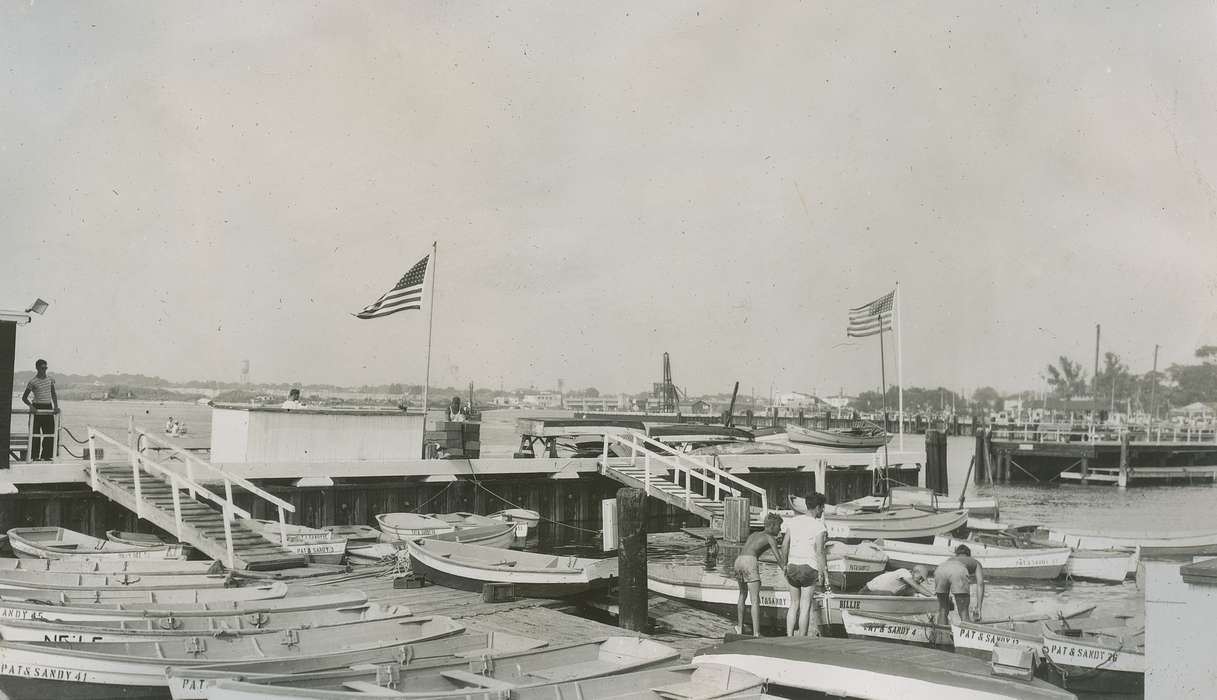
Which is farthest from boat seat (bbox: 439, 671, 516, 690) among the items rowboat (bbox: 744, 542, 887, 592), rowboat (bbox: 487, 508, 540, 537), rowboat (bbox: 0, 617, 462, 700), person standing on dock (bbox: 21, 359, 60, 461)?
person standing on dock (bbox: 21, 359, 60, 461)

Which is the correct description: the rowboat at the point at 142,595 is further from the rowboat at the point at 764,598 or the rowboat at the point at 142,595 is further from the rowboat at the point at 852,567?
the rowboat at the point at 852,567

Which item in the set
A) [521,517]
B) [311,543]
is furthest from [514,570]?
[521,517]

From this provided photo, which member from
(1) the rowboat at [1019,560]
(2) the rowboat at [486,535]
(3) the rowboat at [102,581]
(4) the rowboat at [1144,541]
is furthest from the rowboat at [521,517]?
(4) the rowboat at [1144,541]

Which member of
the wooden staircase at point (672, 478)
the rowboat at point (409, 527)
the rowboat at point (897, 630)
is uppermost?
the wooden staircase at point (672, 478)

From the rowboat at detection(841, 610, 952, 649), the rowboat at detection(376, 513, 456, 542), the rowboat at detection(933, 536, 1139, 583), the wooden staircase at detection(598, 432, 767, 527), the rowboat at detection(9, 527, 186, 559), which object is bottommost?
the rowboat at detection(933, 536, 1139, 583)

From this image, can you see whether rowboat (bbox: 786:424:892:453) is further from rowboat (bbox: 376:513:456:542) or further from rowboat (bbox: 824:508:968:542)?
rowboat (bbox: 376:513:456:542)

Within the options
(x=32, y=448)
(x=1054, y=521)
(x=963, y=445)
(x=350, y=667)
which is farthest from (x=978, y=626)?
(x=963, y=445)

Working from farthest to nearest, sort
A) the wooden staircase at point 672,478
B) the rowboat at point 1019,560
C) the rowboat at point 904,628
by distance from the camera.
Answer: the wooden staircase at point 672,478 < the rowboat at point 1019,560 < the rowboat at point 904,628

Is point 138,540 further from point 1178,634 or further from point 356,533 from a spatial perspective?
point 1178,634
